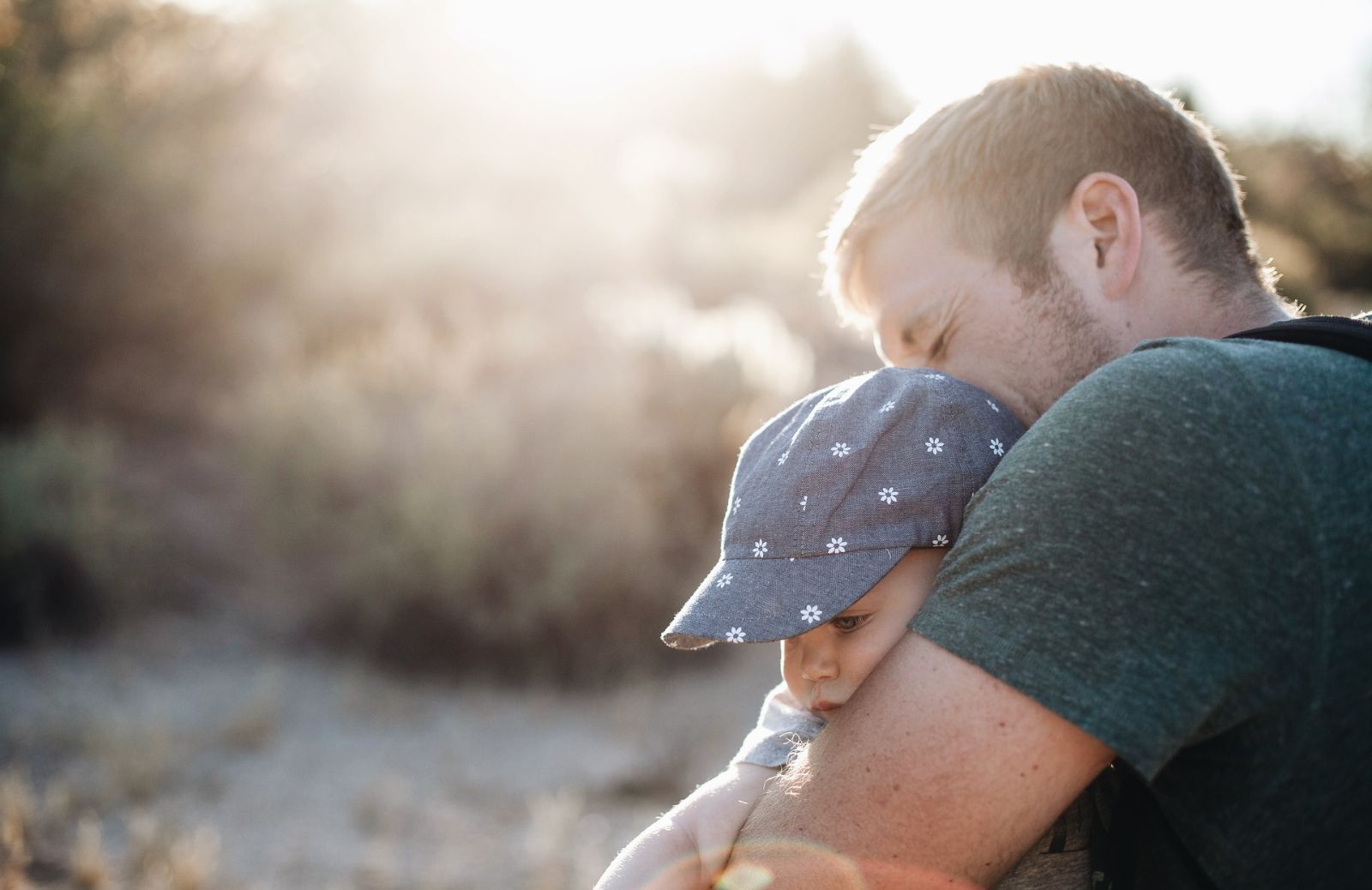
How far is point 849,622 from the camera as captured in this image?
1.38 meters

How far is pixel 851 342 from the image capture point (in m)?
11.2

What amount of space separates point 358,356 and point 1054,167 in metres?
7.11

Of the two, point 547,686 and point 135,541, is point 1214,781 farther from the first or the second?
point 135,541

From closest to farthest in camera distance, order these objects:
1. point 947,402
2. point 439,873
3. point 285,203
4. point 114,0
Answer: point 947,402
point 439,873
point 114,0
point 285,203

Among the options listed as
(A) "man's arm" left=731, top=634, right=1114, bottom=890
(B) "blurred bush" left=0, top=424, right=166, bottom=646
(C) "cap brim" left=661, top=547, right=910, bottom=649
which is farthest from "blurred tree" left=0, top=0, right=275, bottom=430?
(A) "man's arm" left=731, top=634, right=1114, bottom=890

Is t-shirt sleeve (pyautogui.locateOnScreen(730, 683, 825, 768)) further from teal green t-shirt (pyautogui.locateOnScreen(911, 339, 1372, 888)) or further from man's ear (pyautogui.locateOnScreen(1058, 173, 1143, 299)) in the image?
man's ear (pyautogui.locateOnScreen(1058, 173, 1143, 299))

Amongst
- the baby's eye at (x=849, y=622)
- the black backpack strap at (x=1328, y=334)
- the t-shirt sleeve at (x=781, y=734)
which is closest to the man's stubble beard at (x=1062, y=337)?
the black backpack strap at (x=1328, y=334)

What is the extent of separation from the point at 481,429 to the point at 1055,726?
5753 millimetres

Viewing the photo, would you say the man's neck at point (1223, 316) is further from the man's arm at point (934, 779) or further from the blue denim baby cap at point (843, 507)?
the man's arm at point (934, 779)

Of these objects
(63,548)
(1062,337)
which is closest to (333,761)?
(63,548)

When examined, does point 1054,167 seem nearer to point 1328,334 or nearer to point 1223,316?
point 1223,316

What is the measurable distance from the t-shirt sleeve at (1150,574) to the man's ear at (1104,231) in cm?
54

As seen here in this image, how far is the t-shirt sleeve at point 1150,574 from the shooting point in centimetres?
95

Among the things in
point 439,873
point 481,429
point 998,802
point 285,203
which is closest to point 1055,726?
point 998,802
